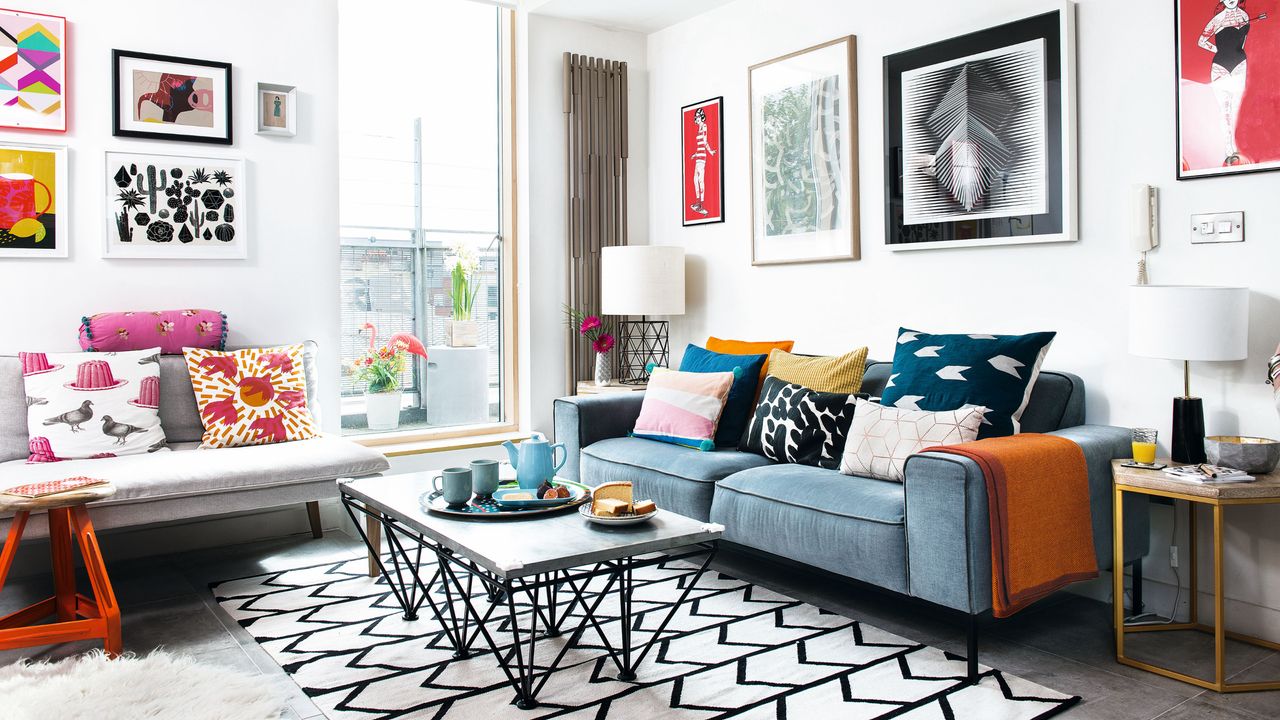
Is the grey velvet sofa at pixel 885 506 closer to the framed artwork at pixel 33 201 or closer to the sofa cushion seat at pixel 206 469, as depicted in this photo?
the sofa cushion seat at pixel 206 469

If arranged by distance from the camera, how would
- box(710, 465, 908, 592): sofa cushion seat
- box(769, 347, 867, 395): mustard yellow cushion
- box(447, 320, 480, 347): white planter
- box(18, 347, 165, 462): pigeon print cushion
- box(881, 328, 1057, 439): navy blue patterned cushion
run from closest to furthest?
box(710, 465, 908, 592): sofa cushion seat, box(881, 328, 1057, 439): navy blue patterned cushion, box(18, 347, 165, 462): pigeon print cushion, box(769, 347, 867, 395): mustard yellow cushion, box(447, 320, 480, 347): white planter

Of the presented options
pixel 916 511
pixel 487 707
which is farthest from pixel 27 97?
pixel 916 511

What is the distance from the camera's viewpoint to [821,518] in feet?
9.53

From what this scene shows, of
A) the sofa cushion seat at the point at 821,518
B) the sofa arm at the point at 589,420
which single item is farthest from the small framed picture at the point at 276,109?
the sofa cushion seat at the point at 821,518

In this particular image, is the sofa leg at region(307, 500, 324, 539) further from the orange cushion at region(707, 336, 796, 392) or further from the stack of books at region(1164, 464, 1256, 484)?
the stack of books at region(1164, 464, 1256, 484)

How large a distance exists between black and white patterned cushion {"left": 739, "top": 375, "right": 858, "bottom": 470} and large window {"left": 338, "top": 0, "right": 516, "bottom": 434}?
6.25 feet

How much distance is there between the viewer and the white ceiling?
15.7 feet

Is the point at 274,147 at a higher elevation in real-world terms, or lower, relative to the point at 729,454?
higher

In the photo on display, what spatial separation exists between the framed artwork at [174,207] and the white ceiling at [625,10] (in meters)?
1.81

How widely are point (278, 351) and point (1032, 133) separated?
123 inches

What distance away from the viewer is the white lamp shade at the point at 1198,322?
8.59 ft

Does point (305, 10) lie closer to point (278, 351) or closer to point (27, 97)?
point (27, 97)

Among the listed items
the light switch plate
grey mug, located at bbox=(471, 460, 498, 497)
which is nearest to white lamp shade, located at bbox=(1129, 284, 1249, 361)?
the light switch plate

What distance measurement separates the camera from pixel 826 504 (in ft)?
9.55
